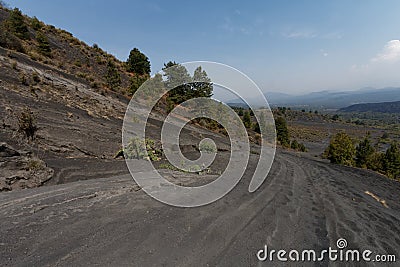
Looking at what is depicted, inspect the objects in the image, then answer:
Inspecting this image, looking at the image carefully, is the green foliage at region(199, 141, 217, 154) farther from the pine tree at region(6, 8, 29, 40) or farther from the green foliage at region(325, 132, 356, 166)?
the pine tree at region(6, 8, 29, 40)

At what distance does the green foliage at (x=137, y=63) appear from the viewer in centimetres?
3806

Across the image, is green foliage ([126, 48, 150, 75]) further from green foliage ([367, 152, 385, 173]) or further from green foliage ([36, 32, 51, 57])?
green foliage ([367, 152, 385, 173])

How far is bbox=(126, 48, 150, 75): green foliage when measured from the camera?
38.1 metres

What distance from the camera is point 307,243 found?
4086 mm

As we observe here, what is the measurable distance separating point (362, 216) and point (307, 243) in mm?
3271

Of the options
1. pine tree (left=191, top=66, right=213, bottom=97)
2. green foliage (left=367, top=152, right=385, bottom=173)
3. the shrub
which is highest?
the shrub

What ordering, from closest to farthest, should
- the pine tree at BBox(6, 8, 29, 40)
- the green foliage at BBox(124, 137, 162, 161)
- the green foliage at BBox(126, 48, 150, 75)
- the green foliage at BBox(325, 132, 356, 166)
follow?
the green foliage at BBox(124, 137, 162, 161), the pine tree at BBox(6, 8, 29, 40), the green foliage at BBox(325, 132, 356, 166), the green foliage at BBox(126, 48, 150, 75)

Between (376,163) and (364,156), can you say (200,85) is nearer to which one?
(364,156)

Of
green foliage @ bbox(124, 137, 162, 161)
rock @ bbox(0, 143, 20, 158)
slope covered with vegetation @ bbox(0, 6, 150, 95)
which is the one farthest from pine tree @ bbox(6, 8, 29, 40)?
green foliage @ bbox(124, 137, 162, 161)

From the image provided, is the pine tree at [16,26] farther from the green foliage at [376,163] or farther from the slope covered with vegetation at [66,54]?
the green foliage at [376,163]

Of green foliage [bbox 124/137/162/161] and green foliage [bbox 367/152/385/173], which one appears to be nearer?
green foliage [bbox 124/137/162/161]

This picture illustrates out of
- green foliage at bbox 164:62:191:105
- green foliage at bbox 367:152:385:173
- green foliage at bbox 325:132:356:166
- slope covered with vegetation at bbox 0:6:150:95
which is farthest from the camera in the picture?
green foliage at bbox 367:152:385:173

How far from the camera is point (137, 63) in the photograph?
38.0 meters

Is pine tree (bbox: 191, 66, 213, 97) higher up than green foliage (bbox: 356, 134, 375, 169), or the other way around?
pine tree (bbox: 191, 66, 213, 97)
